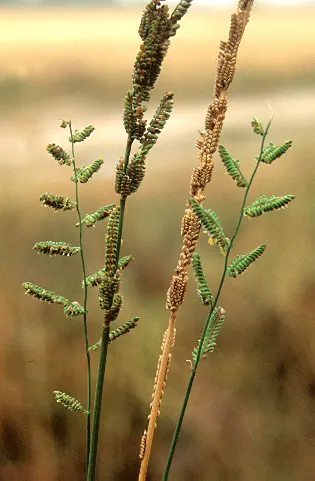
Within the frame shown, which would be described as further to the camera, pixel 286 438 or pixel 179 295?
pixel 286 438

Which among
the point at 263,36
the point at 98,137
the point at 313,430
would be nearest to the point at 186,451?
the point at 313,430

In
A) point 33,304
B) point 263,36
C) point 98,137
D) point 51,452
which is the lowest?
point 51,452

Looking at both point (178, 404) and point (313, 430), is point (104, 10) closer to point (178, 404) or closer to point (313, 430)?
point (178, 404)

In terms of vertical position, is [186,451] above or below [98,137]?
below

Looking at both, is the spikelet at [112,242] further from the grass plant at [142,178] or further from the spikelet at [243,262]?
the spikelet at [243,262]

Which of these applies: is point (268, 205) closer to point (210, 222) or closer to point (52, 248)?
point (210, 222)

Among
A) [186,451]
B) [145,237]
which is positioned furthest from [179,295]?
[186,451]

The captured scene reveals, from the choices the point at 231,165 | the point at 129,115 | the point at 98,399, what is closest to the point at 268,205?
the point at 231,165
